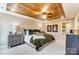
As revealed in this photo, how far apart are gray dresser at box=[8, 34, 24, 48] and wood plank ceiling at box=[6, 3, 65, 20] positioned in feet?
1.32

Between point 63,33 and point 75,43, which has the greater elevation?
point 63,33

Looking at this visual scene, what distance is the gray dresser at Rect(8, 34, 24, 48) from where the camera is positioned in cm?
221

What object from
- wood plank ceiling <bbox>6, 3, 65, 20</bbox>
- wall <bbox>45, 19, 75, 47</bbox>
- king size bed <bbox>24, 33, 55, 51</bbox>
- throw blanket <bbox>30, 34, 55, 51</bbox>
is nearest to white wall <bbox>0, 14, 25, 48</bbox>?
wood plank ceiling <bbox>6, 3, 65, 20</bbox>

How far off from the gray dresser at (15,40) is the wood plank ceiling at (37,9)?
40 centimetres

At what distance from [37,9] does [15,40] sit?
2.15ft

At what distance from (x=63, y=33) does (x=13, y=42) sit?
87 centimetres

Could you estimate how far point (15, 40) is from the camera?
223 centimetres

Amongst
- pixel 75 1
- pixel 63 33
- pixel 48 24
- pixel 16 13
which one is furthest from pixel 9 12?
pixel 75 1

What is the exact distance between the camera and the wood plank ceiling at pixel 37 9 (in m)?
2.21

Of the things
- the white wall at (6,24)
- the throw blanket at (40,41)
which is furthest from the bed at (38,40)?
the white wall at (6,24)

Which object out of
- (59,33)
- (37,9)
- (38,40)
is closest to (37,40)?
(38,40)

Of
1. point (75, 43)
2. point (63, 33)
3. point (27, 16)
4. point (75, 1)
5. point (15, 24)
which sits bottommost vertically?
point (75, 43)

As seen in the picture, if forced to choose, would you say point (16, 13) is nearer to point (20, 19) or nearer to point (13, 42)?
point (20, 19)

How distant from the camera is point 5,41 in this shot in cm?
220
